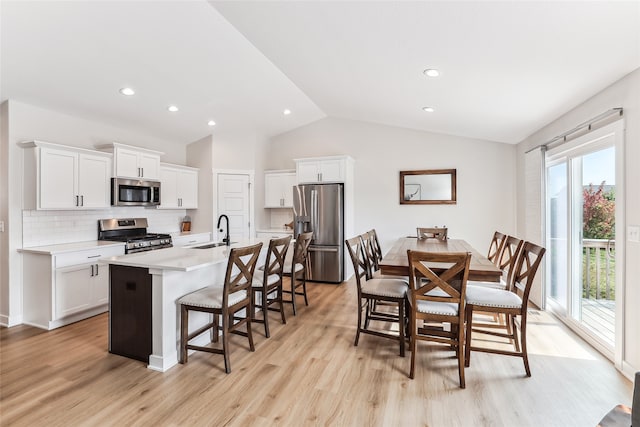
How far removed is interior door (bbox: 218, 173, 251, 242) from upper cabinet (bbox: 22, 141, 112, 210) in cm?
186

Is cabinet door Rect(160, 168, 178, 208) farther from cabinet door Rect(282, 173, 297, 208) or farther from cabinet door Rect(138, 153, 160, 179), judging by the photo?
cabinet door Rect(282, 173, 297, 208)

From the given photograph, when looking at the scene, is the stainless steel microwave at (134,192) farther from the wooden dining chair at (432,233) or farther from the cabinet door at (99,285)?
the wooden dining chair at (432,233)

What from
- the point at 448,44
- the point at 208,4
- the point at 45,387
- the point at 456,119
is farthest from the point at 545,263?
the point at 45,387

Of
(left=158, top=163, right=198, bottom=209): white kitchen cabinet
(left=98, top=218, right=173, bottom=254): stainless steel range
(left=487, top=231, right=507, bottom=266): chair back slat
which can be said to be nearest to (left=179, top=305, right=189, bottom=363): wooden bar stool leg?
(left=98, top=218, right=173, bottom=254): stainless steel range

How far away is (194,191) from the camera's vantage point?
5.65m

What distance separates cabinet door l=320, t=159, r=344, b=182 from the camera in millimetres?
5301

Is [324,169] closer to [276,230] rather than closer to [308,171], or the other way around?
[308,171]

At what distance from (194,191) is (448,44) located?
15.4 ft

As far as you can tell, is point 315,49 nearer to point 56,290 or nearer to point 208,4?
point 208,4

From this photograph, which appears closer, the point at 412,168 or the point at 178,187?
the point at 178,187

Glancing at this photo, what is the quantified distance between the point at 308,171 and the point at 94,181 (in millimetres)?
3087

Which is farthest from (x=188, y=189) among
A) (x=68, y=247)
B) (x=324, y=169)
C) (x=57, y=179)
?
(x=324, y=169)

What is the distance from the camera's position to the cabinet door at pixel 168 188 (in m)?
5.03

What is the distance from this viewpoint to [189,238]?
5.18 m
